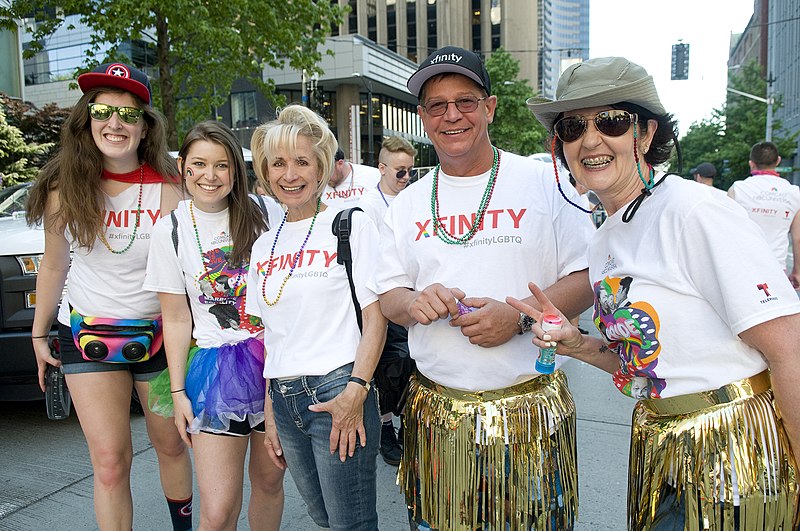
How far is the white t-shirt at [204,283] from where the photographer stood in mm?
2389

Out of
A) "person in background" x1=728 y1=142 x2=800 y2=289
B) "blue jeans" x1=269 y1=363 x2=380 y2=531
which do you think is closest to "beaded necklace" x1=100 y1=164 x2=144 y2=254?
"blue jeans" x1=269 y1=363 x2=380 y2=531

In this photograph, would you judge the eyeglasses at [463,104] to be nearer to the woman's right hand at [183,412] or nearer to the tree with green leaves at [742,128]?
the woman's right hand at [183,412]

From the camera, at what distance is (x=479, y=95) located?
6.52 feet

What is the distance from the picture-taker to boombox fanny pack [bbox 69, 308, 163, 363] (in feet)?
8.21

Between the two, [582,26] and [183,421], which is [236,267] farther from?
[582,26]

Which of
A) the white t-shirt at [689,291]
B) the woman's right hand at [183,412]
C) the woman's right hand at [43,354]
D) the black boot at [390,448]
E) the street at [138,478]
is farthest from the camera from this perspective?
the black boot at [390,448]

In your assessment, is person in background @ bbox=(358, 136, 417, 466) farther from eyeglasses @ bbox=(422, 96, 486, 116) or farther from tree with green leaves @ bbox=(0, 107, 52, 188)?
tree with green leaves @ bbox=(0, 107, 52, 188)

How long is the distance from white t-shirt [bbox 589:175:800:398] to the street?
1.83 metres

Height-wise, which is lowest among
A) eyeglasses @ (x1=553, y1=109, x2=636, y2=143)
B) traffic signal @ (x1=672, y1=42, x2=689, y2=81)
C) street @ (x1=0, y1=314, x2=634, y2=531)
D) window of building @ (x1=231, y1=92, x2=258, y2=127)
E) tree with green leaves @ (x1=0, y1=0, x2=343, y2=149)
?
street @ (x1=0, y1=314, x2=634, y2=531)

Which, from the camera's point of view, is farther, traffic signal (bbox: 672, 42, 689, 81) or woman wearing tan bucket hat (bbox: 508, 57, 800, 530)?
traffic signal (bbox: 672, 42, 689, 81)

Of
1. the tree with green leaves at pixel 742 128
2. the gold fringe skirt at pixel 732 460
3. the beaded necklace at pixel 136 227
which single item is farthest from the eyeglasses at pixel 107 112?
the tree with green leaves at pixel 742 128

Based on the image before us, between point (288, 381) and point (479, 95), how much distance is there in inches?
47.2

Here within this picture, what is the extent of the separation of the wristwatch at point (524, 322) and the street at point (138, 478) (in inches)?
68.0

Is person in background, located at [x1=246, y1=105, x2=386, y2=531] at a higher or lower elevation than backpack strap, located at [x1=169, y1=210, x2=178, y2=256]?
lower
